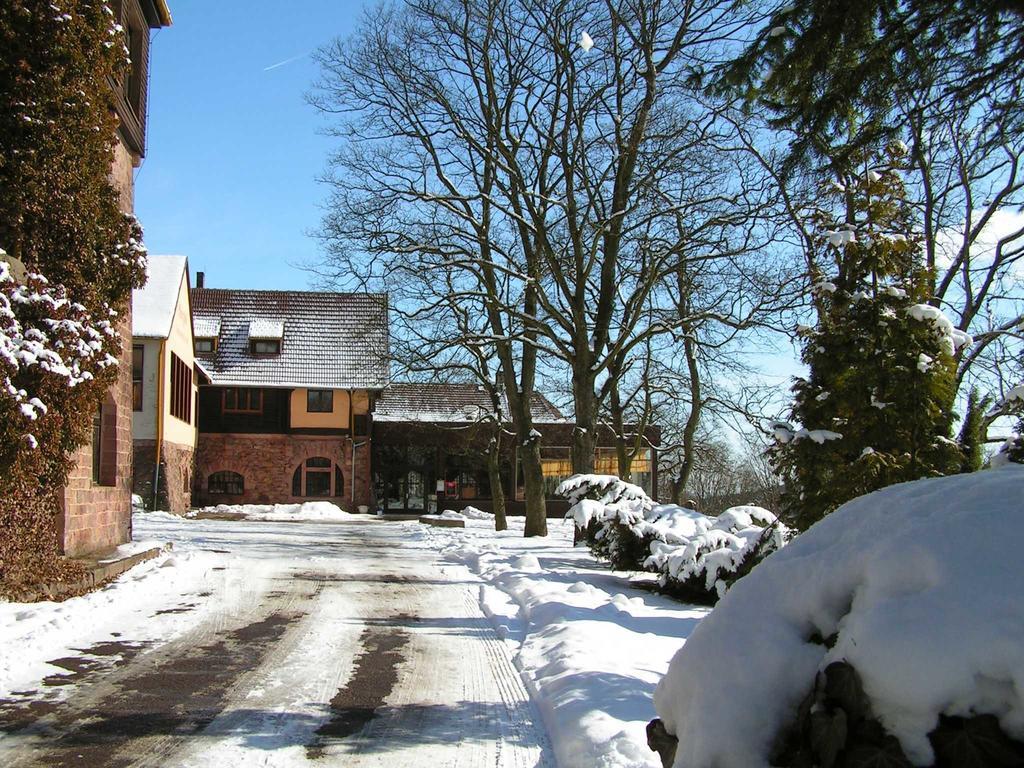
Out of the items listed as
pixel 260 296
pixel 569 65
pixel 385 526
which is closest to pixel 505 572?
pixel 569 65

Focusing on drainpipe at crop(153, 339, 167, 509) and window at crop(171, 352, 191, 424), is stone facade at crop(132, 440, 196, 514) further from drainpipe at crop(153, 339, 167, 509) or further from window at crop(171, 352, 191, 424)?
window at crop(171, 352, 191, 424)

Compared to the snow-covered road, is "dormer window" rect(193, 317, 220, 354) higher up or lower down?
higher up

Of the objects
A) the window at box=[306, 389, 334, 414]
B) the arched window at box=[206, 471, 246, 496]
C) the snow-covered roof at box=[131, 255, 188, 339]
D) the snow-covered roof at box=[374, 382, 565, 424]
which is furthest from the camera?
the snow-covered roof at box=[374, 382, 565, 424]

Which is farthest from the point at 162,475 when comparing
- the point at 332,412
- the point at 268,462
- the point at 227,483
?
the point at 332,412

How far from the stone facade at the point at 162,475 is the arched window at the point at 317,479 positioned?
21.8 ft

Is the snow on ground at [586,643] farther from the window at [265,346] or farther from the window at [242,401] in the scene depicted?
the window at [265,346]

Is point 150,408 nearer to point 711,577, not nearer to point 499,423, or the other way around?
point 499,423

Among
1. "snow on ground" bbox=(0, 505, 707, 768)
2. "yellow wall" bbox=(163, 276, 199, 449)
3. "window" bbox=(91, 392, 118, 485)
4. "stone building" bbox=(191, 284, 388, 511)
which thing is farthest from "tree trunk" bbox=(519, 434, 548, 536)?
"stone building" bbox=(191, 284, 388, 511)

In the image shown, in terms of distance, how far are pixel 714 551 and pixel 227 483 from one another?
111 ft

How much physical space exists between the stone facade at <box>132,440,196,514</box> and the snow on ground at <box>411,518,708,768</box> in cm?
1964

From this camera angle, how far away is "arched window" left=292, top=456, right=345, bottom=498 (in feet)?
138

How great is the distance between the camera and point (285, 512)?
3578 cm

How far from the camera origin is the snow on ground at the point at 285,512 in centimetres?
3388

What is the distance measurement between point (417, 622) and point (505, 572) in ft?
15.6
